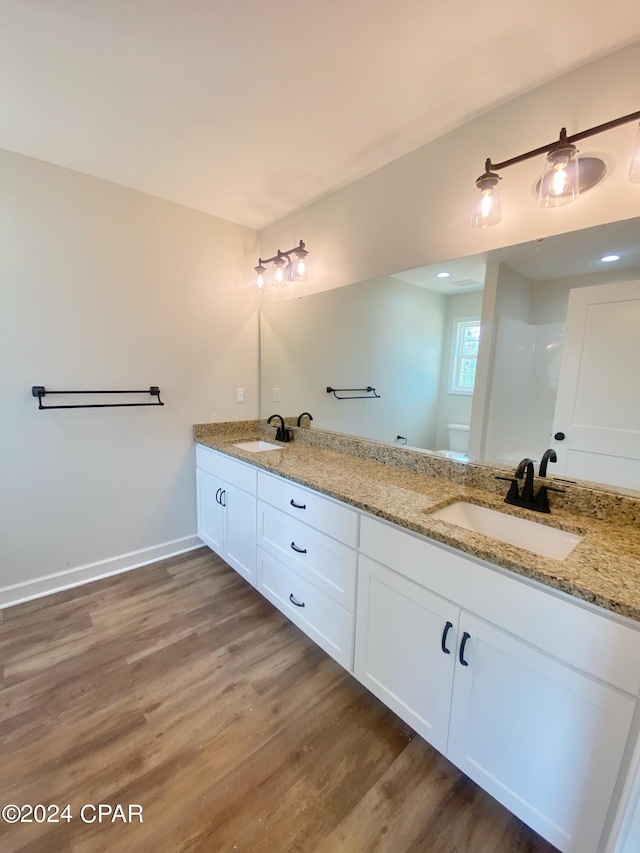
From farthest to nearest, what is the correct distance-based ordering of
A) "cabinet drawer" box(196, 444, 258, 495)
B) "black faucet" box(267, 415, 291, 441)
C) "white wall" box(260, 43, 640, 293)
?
"black faucet" box(267, 415, 291, 441), "cabinet drawer" box(196, 444, 258, 495), "white wall" box(260, 43, 640, 293)

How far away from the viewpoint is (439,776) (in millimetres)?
1231

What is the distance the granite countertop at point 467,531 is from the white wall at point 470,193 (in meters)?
1.03

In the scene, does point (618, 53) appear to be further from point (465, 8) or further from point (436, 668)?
point (436, 668)

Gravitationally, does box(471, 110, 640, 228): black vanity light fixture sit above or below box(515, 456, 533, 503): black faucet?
above

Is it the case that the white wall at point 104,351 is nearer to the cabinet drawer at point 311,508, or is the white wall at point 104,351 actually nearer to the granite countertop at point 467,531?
the granite countertop at point 467,531

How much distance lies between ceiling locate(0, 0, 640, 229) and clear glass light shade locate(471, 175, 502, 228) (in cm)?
34

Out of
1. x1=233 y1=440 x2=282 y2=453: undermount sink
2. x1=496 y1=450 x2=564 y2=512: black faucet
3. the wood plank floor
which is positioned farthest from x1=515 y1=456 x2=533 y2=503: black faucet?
x1=233 y1=440 x2=282 y2=453: undermount sink

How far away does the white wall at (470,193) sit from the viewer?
1.17 meters

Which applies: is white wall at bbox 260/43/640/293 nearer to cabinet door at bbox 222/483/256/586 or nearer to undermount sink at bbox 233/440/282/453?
undermount sink at bbox 233/440/282/453

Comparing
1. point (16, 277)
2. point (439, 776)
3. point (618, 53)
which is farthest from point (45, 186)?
point (439, 776)

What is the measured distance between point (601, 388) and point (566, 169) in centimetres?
75

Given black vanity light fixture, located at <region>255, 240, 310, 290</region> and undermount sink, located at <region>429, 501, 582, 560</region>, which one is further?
black vanity light fixture, located at <region>255, 240, 310, 290</region>

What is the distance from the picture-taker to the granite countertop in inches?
34.6

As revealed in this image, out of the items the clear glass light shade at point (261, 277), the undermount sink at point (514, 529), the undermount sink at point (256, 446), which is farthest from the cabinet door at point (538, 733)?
the clear glass light shade at point (261, 277)
